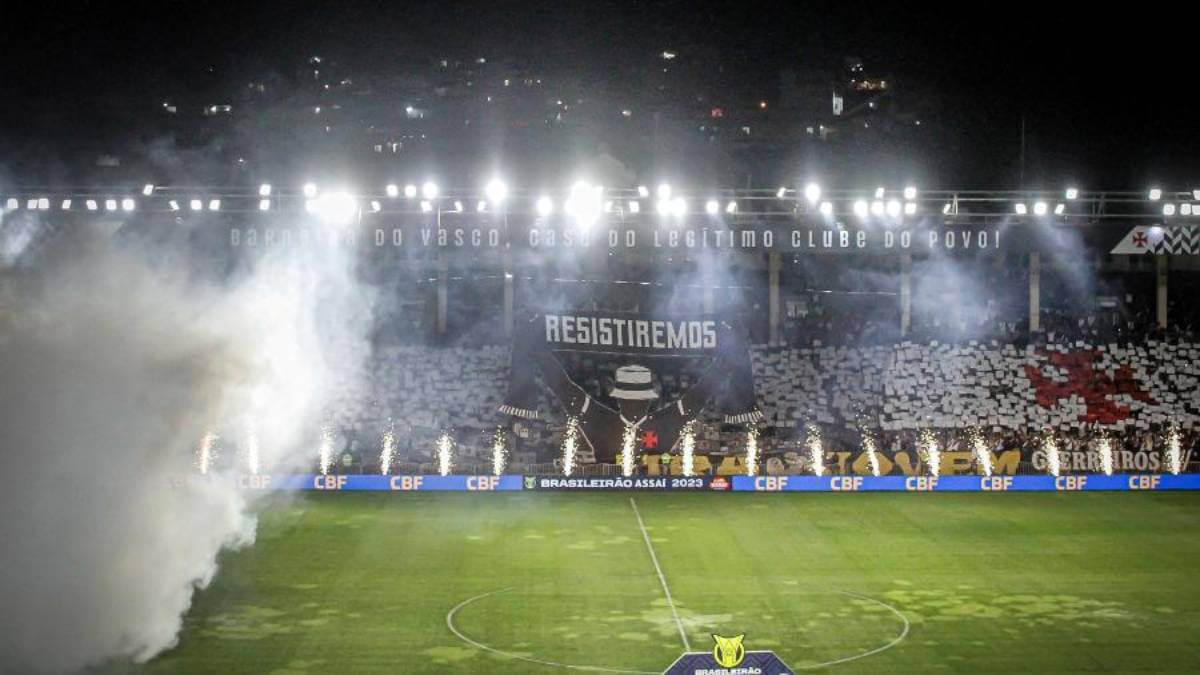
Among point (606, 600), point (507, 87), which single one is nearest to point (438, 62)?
point (507, 87)

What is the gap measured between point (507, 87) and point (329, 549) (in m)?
52.4

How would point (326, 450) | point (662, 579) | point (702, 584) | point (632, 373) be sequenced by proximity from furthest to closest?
point (632, 373), point (326, 450), point (662, 579), point (702, 584)

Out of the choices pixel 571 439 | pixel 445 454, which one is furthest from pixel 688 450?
pixel 445 454

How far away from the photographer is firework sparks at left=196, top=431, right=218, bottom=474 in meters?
18.5

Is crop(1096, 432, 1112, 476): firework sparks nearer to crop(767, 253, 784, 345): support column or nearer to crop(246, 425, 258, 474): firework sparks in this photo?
crop(767, 253, 784, 345): support column

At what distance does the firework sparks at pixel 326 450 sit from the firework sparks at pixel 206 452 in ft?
48.0

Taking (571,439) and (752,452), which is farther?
(571,439)

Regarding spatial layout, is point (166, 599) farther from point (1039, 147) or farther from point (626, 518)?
point (1039, 147)

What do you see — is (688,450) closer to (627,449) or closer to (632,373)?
(627,449)

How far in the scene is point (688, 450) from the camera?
38.6 meters

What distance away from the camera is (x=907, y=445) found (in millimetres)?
38781

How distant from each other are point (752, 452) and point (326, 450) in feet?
38.5

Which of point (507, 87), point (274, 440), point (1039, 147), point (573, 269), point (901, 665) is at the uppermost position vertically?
point (507, 87)

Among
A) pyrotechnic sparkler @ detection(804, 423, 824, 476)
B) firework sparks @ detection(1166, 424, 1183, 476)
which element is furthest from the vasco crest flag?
firework sparks @ detection(1166, 424, 1183, 476)
